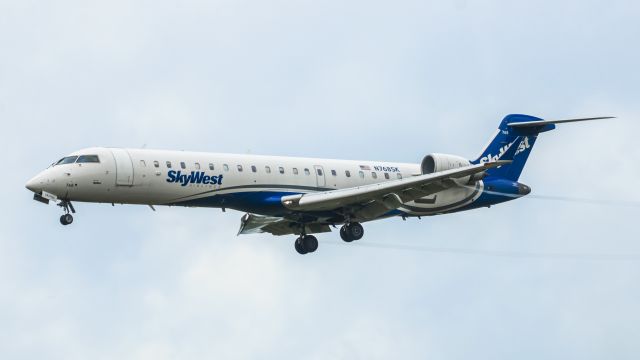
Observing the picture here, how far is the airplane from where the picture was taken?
44969mm

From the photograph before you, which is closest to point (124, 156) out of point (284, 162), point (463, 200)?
point (284, 162)

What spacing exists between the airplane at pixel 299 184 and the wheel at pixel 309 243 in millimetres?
37

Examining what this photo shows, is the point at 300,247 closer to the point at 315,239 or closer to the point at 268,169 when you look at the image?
the point at 315,239

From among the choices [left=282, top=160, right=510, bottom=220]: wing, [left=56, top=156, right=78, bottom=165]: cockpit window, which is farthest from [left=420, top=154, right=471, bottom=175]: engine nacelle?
[left=56, top=156, right=78, bottom=165]: cockpit window

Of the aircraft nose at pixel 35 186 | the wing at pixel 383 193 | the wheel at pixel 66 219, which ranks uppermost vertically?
the aircraft nose at pixel 35 186

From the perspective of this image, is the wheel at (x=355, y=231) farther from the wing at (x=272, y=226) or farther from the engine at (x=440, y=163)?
the engine at (x=440, y=163)

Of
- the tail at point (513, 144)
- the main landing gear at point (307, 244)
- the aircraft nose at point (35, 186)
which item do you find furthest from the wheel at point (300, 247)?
the aircraft nose at point (35, 186)

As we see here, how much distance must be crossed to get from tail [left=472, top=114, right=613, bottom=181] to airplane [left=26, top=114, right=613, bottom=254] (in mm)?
38

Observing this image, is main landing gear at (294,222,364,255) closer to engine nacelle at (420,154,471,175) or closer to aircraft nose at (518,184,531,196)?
engine nacelle at (420,154,471,175)

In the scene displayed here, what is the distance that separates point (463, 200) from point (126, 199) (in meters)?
13.3

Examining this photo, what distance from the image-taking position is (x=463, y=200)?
5172cm

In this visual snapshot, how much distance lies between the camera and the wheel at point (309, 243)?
50.6 meters

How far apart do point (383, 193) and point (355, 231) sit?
2.31 metres

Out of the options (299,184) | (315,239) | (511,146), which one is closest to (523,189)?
(511,146)
